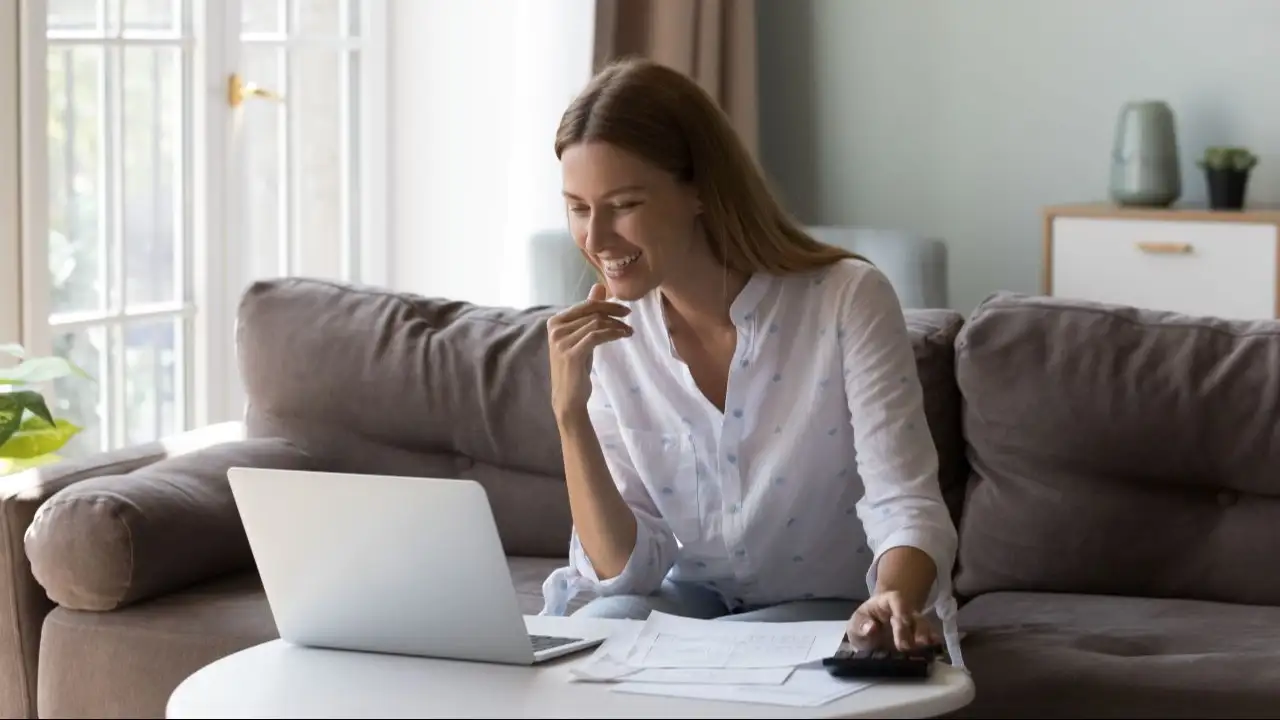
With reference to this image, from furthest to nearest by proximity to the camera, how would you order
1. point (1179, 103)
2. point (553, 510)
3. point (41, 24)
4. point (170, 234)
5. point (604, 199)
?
point (1179, 103), point (170, 234), point (41, 24), point (553, 510), point (604, 199)

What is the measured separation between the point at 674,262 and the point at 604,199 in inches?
5.0

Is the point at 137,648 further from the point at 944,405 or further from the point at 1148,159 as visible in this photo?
the point at 1148,159

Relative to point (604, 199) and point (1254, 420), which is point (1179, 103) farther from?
point (604, 199)

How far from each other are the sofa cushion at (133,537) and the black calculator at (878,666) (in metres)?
1.14

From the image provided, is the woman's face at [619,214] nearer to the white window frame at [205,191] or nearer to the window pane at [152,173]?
the white window frame at [205,191]

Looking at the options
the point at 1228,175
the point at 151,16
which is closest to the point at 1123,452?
the point at 1228,175

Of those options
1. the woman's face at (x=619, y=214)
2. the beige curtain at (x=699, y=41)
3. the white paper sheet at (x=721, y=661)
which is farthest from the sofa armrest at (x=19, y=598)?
the beige curtain at (x=699, y=41)

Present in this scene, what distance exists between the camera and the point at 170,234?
387 centimetres

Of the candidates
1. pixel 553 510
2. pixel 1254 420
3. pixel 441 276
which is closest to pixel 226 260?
pixel 441 276

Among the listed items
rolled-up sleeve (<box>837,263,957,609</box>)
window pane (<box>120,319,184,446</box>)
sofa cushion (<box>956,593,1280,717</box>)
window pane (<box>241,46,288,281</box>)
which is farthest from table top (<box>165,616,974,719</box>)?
window pane (<box>241,46,288,281</box>)

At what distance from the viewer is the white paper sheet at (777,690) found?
4.53 ft

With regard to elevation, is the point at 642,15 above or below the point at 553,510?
above

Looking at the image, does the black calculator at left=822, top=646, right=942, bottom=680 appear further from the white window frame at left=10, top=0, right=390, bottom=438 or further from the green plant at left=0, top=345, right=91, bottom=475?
the white window frame at left=10, top=0, right=390, bottom=438

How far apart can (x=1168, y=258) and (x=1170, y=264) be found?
1 cm
